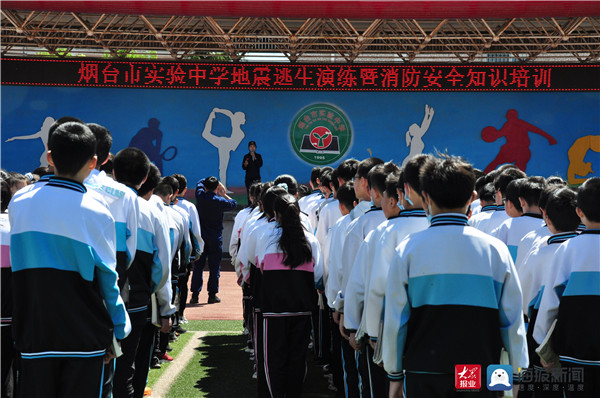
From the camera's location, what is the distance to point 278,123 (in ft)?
50.9

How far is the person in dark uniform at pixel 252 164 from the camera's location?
48.9 ft

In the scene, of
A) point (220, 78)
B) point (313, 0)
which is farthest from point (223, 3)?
point (220, 78)

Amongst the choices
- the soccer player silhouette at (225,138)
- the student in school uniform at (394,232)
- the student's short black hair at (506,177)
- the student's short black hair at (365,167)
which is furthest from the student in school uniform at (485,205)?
the soccer player silhouette at (225,138)

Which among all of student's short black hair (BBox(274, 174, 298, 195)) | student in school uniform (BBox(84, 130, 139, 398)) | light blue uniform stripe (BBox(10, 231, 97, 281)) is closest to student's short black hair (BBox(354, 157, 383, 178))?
student in school uniform (BBox(84, 130, 139, 398))

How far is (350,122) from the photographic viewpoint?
51.0 ft

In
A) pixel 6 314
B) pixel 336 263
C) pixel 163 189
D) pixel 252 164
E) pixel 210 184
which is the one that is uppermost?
pixel 252 164

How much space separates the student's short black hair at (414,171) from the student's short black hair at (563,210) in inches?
38.4

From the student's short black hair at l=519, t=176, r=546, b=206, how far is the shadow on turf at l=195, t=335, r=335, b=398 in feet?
7.20

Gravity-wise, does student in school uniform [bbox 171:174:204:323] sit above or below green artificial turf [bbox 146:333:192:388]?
above

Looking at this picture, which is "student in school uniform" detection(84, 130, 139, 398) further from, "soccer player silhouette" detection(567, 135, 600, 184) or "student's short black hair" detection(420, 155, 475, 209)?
"soccer player silhouette" detection(567, 135, 600, 184)

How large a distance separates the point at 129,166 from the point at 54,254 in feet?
4.13

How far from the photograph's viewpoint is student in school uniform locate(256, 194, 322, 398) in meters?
4.70

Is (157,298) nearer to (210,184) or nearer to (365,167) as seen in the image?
(365,167)

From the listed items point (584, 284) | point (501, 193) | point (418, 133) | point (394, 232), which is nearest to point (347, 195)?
point (501, 193)
